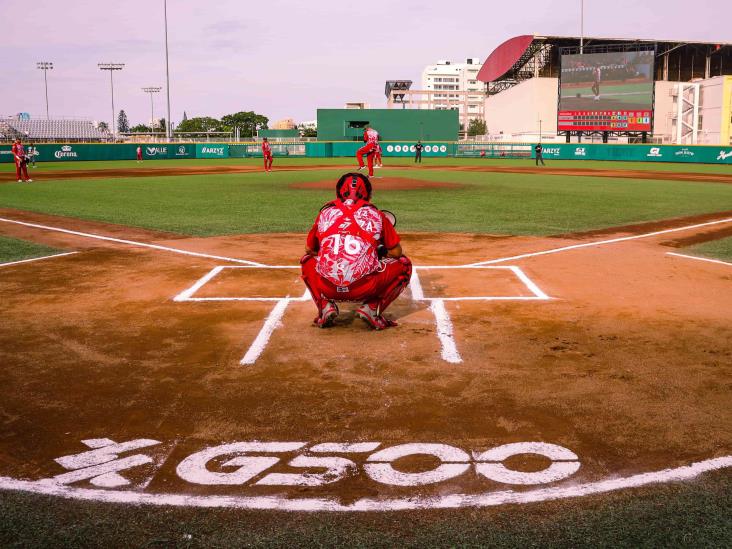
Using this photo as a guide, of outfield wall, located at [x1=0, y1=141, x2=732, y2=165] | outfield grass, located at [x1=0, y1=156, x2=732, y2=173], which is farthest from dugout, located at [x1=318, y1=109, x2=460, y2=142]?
outfield grass, located at [x1=0, y1=156, x2=732, y2=173]

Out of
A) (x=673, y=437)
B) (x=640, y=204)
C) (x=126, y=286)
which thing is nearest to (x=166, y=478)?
(x=673, y=437)

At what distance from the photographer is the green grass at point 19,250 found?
10.9 meters

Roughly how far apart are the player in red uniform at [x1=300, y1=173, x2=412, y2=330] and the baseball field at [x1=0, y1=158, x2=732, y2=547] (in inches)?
11.1

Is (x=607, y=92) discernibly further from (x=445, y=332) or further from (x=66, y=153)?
(x=445, y=332)

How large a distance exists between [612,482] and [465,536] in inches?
39.2

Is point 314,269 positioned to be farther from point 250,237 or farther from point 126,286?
point 250,237

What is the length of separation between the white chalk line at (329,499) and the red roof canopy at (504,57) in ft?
282

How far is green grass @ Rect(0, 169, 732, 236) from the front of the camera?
15.2m

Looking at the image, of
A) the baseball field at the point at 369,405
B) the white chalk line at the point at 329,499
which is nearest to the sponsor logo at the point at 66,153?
the baseball field at the point at 369,405

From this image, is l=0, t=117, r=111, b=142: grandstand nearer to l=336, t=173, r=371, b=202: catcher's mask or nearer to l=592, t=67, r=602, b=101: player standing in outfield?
l=592, t=67, r=602, b=101: player standing in outfield

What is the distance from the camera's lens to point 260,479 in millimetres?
3602

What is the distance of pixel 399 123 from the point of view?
92.3 m

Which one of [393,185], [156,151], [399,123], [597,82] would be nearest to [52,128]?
[156,151]

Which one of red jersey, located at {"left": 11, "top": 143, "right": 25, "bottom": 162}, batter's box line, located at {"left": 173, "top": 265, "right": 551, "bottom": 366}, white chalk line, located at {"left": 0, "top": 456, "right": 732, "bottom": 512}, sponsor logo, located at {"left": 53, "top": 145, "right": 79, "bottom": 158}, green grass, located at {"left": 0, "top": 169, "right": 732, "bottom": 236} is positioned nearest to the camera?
white chalk line, located at {"left": 0, "top": 456, "right": 732, "bottom": 512}
